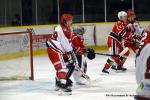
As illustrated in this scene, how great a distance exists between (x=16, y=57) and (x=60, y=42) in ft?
6.48

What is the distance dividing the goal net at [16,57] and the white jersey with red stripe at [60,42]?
1515 millimetres

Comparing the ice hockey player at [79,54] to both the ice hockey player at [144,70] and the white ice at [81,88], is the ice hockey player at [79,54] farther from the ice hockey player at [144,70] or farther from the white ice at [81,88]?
the ice hockey player at [144,70]

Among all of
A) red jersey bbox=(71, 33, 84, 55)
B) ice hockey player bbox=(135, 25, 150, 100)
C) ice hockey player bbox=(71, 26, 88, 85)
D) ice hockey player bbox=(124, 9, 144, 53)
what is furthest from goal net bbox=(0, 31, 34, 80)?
ice hockey player bbox=(135, 25, 150, 100)

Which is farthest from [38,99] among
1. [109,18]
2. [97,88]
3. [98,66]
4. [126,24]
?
[109,18]

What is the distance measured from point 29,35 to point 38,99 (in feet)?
7.25

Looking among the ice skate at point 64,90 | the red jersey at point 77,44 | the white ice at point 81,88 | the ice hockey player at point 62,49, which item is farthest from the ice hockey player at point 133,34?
the ice skate at point 64,90

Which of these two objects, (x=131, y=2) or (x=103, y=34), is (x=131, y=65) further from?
(x=131, y=2)

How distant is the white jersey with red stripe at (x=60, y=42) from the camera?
5.71m

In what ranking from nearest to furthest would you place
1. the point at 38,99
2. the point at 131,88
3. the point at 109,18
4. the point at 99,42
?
1. the point at 38,99
2. the point at 131,88
3. the point at 99,42
4. the point at 109,18

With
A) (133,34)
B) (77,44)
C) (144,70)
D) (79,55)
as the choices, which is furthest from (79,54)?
(144,70)

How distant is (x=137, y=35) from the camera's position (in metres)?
7.89

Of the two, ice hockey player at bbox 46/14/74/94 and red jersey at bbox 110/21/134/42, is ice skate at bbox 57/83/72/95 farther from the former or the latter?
red jersey at bbox 110/21/134/42

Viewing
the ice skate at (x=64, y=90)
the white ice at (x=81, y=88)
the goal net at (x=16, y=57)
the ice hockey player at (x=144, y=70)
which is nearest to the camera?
the ice hockey player at (x=144, y=70)

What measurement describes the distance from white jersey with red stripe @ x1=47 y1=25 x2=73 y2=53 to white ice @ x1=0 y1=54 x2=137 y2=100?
1.95 feet
